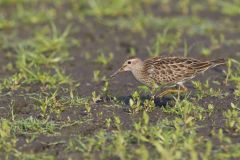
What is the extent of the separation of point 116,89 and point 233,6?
5.06 m

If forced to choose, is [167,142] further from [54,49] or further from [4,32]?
[4,32]

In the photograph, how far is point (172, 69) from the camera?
29.5 feet

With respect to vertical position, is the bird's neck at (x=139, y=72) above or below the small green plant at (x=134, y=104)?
above

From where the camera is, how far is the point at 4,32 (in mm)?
13180

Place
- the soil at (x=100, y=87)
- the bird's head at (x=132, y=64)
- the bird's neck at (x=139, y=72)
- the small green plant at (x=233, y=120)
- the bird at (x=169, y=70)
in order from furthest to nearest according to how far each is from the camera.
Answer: the bird's head at (x=132, y=64)
the bird's neck at (x=139, y=72)
the bird at (x=169, y=70)
the soil at (x=100, y=87)
the small green plant at (x=233, y=120)

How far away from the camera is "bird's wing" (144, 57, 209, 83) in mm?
9000

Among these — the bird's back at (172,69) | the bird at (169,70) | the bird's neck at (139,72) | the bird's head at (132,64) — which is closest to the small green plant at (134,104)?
the bird at (169,70)

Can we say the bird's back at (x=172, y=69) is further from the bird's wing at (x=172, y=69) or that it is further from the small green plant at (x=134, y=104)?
the small green plant at (x=134, y=104)

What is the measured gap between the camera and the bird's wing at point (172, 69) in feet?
29.5

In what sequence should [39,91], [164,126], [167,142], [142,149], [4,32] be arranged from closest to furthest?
[142,149], [167,142], [164,126], [39,91], [4,32]

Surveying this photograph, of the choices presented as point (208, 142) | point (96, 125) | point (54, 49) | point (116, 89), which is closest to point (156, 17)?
point (54, 49)

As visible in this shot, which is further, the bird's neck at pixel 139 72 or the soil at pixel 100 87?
the bird's neck at pixel 139 72

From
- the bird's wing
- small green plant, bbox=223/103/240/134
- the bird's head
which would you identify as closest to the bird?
the bird's wing

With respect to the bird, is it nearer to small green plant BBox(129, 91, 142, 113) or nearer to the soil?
the soil
